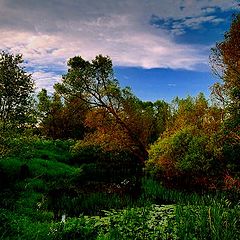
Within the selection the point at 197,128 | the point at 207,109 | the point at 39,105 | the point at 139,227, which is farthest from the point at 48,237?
the point at 39,105

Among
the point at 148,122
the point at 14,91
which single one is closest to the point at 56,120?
the point at 148,122

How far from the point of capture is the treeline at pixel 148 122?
59.9 feet

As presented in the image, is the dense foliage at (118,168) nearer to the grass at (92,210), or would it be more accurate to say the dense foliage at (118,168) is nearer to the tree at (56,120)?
the grass at (92,210)

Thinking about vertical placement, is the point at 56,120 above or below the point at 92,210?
above

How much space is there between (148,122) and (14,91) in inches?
606

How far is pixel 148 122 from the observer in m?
31.4

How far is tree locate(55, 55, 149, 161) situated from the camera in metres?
27.5

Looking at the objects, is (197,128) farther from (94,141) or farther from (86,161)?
(86,161)

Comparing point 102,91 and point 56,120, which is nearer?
point 102,91

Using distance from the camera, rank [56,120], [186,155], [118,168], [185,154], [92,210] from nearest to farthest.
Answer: [92,210], [186,155], [185,154], [118,168], [56,120]

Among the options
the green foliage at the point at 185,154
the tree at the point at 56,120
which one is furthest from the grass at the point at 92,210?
the tree at the point at 56,120

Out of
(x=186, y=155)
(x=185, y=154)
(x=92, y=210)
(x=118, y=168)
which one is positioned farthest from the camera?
(x=118, y=168)

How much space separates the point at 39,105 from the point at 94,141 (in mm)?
18612

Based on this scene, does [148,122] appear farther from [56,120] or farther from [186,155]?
[56,120]
